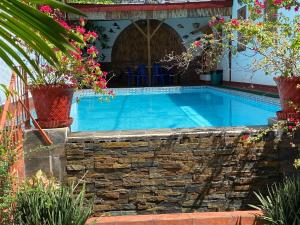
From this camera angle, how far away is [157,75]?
16.4 m

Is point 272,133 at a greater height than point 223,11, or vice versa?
point 223,11

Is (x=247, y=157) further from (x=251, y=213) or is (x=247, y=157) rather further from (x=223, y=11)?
(x=223, y=11)

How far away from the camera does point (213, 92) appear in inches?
568

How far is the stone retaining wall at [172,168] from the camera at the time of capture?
4023mm

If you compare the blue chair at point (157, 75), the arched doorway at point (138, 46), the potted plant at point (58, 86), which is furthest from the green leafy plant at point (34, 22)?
the arched doorway at point (138, 46)

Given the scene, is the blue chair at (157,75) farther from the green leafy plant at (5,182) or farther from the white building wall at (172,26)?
the green leafy plant at (5,182)

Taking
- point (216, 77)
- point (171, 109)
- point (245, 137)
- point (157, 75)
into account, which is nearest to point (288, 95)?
point (245, 137)

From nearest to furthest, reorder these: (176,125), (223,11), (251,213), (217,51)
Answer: (251,213), (217,51), (176,125), (223,11)

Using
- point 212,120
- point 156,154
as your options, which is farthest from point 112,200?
point 212,120

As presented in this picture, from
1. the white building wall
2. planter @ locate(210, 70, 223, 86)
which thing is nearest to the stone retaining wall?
planter @ locate(210, 70, 223, 86)

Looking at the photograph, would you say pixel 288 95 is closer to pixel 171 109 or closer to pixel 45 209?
pixel 45 209

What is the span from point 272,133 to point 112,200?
6.30 feet

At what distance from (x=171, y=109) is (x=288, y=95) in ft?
22.7

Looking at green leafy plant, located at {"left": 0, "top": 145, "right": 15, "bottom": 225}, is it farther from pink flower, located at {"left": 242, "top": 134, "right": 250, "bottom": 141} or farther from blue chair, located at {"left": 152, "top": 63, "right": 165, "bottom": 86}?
blue chair, located at {"left": 152, "top": 63, "right": 165, "bottom": 86}
